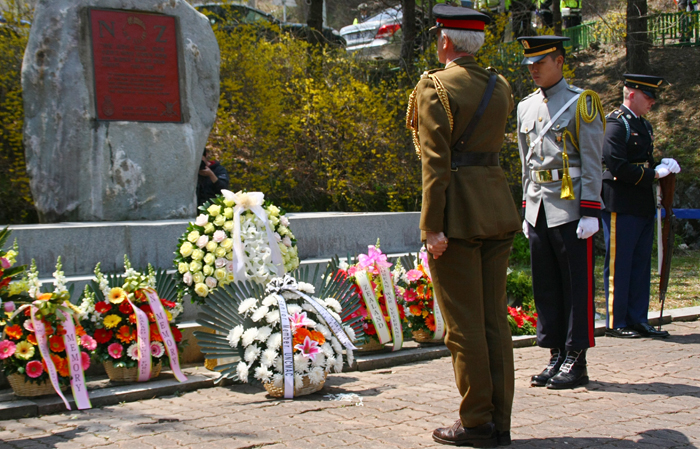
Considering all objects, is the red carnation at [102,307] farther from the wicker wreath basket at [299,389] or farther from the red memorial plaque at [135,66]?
the red memorial plaque at [135,66]

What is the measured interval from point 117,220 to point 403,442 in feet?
15.5

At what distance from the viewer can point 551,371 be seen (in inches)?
176

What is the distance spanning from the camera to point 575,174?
14.3 ft

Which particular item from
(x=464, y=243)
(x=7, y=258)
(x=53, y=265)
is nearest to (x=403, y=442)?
(x=464, y=243)

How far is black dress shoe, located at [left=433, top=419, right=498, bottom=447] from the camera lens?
10.6 ft

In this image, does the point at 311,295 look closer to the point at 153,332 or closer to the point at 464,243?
the point at 153,332

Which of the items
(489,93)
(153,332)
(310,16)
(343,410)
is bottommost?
(343,410)

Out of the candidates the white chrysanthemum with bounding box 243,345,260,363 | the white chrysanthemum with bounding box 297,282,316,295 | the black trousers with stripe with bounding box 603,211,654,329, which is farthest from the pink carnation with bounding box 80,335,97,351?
the black trousers with stripe with bounding box 603,211,654,329

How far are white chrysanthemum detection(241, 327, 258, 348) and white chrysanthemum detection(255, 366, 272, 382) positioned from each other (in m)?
0.19

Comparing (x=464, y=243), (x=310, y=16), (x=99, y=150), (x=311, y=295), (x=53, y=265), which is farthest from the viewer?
(x=310, y=16)

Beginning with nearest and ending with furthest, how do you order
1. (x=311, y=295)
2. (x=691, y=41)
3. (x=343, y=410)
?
(x=343, y=410) < (x=311, y=295) < (x=691, y=41)

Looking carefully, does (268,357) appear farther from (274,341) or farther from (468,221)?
(468,221)

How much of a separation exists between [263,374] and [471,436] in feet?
4.50

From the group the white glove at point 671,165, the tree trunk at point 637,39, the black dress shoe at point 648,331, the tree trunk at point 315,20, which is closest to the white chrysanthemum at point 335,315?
the black dress shoe at point 648,331
